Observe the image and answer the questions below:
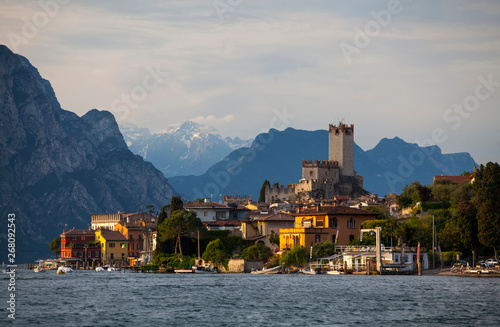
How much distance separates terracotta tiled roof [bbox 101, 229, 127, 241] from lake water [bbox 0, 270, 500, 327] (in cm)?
9788

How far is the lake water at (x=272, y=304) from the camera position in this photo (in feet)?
170

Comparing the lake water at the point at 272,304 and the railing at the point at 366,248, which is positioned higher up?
the railing at the point at 366,248

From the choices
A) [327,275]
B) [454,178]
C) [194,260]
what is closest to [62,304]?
[327,275]

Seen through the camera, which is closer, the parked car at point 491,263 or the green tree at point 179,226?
the parked car at point 491,263

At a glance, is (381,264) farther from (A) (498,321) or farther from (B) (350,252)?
(A) (498,321)

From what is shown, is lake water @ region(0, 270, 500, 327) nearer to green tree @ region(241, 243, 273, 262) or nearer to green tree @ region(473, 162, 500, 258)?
green tree @ region(473, 162, 500, 258)

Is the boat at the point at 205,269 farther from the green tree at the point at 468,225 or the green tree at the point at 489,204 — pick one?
the green tree at the point at 489,204

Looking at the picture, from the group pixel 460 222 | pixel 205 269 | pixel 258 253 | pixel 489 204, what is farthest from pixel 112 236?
pixel 489 204

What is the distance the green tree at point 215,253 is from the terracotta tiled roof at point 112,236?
2499 inches

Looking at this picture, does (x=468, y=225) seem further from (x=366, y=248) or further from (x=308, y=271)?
(x=308, y=271)

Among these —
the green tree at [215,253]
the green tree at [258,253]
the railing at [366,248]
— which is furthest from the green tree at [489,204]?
the green tree at [215,253]

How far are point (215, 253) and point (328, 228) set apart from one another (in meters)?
18.9

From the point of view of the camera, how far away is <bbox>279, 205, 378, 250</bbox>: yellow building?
365 ft

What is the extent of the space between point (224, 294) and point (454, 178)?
83534mm
